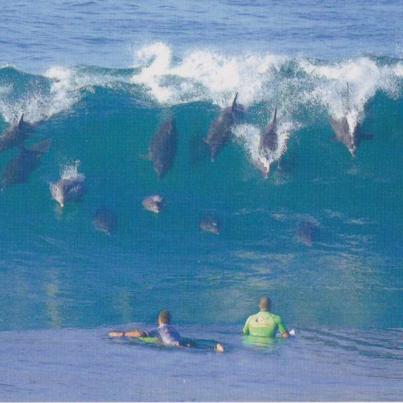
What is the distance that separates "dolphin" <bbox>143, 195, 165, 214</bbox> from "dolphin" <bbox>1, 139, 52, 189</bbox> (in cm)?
245

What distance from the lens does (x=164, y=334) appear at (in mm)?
18625

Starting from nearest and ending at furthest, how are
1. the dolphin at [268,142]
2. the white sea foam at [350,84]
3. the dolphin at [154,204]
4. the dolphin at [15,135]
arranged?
the dolphin at [154,204] → the dolphin at [15,135] → the dolphin at [268,142] → the white sea foam at [350,84]

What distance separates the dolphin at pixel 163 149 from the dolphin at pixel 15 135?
2.58m

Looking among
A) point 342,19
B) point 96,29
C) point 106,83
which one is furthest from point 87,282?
point 342,19

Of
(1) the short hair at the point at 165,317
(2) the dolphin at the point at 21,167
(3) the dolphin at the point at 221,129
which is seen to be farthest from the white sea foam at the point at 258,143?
(1) the short hair at the point at 165,317

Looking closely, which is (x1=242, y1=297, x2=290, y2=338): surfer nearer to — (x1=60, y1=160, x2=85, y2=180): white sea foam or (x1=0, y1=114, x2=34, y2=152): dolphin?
(x1=60, y1=160, x2=85, y2=180): white sea foam

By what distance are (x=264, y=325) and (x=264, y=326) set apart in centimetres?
2

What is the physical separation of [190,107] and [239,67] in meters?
2.15

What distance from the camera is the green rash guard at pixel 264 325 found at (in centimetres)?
1922

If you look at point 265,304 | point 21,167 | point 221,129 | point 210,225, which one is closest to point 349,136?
point 221,129

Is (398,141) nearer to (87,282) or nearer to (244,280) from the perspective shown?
(244,280)

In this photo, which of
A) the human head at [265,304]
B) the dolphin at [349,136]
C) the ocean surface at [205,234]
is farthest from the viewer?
the dolphin at [349,136]

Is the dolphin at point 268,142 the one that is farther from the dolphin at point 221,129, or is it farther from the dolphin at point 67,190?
the dolphin at point 67,190

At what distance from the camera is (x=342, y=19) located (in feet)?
135
